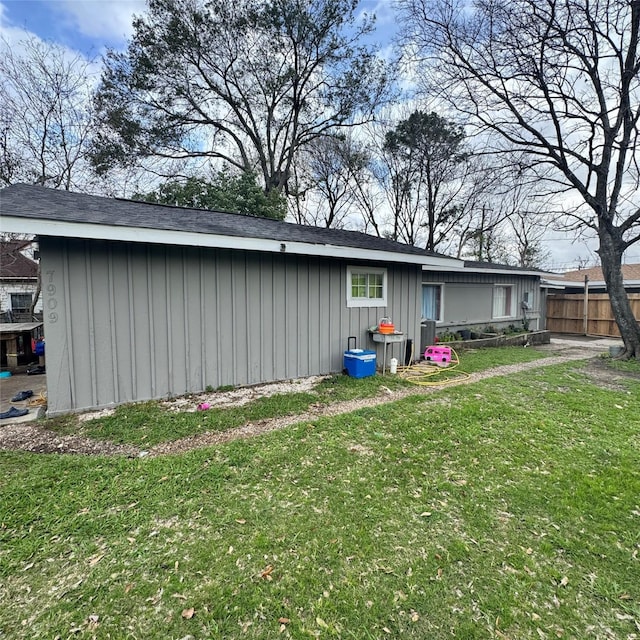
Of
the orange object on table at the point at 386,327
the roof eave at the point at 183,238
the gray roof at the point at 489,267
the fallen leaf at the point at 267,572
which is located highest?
the gray roof at the point at 489,267

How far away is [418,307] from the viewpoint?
7980 millimetres

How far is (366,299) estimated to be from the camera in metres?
7.05

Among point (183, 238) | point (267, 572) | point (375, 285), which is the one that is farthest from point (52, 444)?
point (375, 285)

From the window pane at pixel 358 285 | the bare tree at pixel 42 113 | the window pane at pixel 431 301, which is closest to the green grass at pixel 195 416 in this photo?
the window pane at pixel 358 285

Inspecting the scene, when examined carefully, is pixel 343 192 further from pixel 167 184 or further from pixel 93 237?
pixel 93 237

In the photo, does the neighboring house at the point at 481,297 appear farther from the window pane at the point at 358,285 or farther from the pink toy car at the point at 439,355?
the window pane at the point at 358,285

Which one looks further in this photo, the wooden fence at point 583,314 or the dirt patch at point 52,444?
the wooden fence at point 583,314

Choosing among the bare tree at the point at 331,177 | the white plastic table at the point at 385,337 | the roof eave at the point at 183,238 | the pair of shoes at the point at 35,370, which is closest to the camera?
the roof eave at the point at 183,238

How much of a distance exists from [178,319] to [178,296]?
1.10 feet

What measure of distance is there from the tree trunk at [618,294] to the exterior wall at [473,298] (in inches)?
140

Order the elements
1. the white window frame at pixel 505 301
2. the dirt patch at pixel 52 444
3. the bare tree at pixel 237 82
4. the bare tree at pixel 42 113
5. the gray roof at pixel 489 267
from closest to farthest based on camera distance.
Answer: the dirt patch at pixel 52 444
the bare tree at pixel 42 113
the gray roof at pixel 489 267
the white window frame at pixel 505 301
the bare tree at pixel 237 82

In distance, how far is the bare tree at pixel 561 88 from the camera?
A: 24.9 ft

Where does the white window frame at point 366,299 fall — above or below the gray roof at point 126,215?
below

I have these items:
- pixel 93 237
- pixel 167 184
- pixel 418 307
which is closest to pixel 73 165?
pixel 167 184
